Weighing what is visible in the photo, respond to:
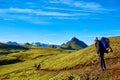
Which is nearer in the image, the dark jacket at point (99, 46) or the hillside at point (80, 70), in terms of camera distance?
the dark jacket at point (99, 46)

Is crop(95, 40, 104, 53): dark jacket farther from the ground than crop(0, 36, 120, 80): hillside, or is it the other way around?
crop(95, 40, 104, 53): dark jacket

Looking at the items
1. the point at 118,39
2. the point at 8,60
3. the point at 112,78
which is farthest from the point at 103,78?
the point at 8,60

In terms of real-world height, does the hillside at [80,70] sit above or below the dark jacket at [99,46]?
below

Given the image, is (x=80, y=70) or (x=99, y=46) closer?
(x=99, y=46)

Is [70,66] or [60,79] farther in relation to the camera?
[70,66]

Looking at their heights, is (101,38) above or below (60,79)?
above

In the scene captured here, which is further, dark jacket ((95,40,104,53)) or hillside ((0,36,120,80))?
hillside ((0,36,120,80))

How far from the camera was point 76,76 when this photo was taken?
42.1 meters

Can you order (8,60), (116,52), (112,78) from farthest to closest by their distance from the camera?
(8,60), (116,52), (112,78)

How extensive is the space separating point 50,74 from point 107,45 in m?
16.6

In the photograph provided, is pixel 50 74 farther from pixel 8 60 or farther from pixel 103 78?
pixel 8 60

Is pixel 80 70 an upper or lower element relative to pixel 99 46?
lower

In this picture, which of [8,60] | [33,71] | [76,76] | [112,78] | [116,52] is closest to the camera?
[112,78]

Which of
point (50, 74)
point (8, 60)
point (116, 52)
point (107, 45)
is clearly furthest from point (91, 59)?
point (8, 60)
